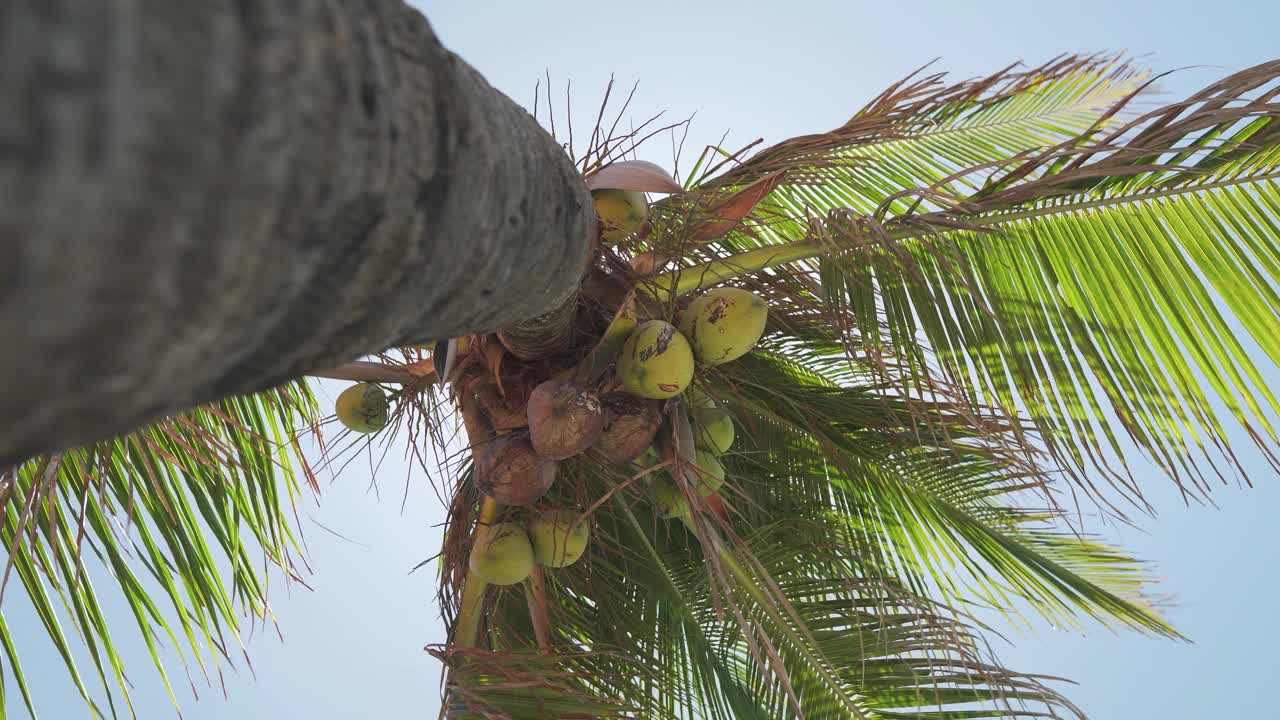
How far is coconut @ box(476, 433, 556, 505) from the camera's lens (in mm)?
1732

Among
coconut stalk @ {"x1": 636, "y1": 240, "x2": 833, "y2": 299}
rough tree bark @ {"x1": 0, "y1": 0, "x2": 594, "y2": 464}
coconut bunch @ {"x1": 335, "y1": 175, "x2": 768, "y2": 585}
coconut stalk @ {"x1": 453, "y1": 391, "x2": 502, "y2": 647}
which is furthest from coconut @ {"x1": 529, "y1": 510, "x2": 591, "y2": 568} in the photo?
rough tree bark @ {"x1": 0, "y1": 0, "x2": 594, "y2": 464}

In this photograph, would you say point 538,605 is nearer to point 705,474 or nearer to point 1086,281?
point 705,474

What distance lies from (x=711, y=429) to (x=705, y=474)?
0.60ft

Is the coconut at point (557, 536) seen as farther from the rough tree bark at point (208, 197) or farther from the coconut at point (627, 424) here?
the rough tree bark at point (208, 197)

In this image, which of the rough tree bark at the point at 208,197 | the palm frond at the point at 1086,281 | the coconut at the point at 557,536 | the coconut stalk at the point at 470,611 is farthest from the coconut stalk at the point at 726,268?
the rough tree bark at the point at 208,197

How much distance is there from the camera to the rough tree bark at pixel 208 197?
33 cm

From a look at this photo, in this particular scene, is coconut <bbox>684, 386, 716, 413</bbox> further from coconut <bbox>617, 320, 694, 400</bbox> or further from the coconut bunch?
coconut <bbox>617, 320, 694, 400</bbox>

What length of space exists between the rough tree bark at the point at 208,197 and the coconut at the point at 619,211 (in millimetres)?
982

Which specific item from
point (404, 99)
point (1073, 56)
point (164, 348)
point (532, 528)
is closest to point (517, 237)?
point (404, 99)

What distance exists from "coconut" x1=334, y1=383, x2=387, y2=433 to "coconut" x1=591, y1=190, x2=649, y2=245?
848 millimetres

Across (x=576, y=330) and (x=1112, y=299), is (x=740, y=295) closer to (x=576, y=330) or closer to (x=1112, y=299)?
(x=576, y=330)

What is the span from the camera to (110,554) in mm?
2180

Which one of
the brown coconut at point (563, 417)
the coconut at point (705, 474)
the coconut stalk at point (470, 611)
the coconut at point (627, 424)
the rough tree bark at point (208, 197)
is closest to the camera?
the rough tree bark at point (208, 197)

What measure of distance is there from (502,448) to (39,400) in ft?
4.57
